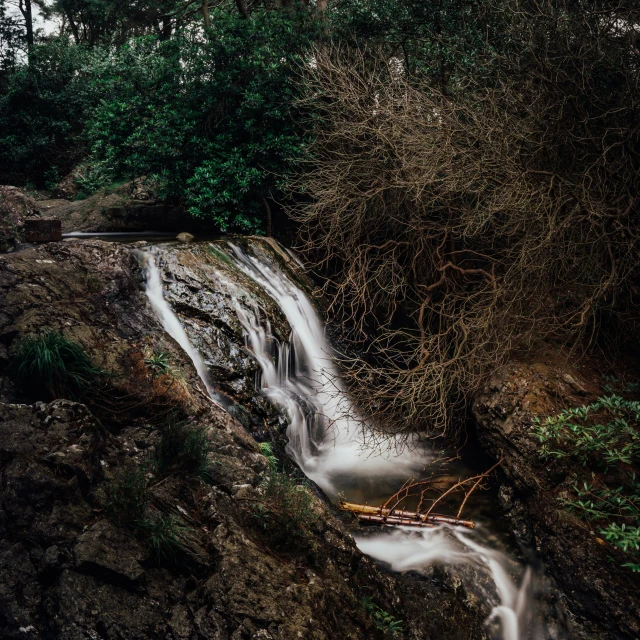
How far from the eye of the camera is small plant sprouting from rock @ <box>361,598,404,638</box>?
4543 mm

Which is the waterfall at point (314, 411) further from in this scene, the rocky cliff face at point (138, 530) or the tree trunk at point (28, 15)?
the tree trunk at point (28, 15)

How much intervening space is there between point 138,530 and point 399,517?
3.39m

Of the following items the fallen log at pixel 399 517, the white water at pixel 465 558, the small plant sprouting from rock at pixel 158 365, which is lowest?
the white water at pixel 465 558

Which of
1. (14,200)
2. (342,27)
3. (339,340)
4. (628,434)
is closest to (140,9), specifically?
(342,27)

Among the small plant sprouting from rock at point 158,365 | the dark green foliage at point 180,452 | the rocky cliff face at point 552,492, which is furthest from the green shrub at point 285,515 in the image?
the rocky cliff face at point 552,492

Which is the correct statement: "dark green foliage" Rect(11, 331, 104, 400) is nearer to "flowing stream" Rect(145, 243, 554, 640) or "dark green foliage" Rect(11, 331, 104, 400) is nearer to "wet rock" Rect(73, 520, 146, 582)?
"wet rock" Rect(73, 520, 146, 582)

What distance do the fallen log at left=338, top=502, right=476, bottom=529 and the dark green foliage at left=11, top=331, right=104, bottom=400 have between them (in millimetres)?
3217

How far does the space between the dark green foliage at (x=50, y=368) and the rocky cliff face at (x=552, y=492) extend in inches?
190

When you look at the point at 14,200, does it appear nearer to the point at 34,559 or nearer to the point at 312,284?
the point at 312,284

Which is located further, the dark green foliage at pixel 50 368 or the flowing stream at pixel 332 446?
the flowing stream at pixel 332 446

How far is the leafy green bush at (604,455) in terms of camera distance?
6.08 metres

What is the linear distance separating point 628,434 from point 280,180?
712cm

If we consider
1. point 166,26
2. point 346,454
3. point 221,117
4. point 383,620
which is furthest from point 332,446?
point 166,26

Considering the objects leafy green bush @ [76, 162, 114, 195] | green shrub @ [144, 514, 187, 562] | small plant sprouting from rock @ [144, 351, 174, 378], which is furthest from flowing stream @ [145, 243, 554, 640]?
leafy green bush @ [76, 162, 114, 195]
